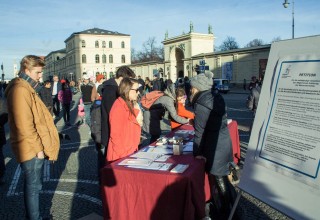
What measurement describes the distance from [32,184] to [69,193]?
1.61m

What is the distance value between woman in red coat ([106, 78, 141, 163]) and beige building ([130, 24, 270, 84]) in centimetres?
2645

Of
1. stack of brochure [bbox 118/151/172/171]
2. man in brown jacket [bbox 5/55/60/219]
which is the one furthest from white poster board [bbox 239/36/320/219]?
man in brown jacket [bbox 5/55/60/219]

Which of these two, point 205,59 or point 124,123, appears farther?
point 205,59

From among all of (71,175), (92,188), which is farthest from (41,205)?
(71,175)

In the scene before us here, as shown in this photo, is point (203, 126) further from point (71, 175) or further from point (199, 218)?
point (71, 175)

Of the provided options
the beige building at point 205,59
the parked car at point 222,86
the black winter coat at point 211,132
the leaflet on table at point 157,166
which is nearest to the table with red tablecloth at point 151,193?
the leaflet on table at point 157,166

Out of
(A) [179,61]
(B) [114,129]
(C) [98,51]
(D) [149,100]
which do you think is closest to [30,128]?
(B) [114,129]

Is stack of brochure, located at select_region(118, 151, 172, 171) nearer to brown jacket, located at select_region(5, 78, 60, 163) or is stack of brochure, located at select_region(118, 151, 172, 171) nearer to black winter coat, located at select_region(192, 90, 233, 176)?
black winter coat, located at select_region(192, 90, 233, 176)

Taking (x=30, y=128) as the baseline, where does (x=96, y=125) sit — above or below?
below

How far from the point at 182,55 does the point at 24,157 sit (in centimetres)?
5202

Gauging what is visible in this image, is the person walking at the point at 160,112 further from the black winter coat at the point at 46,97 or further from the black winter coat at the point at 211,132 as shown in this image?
the black winter coat at the point at 46,97

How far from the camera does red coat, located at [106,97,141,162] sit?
140 inches

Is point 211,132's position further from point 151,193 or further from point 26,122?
point 26,122

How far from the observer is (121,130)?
356 cm
